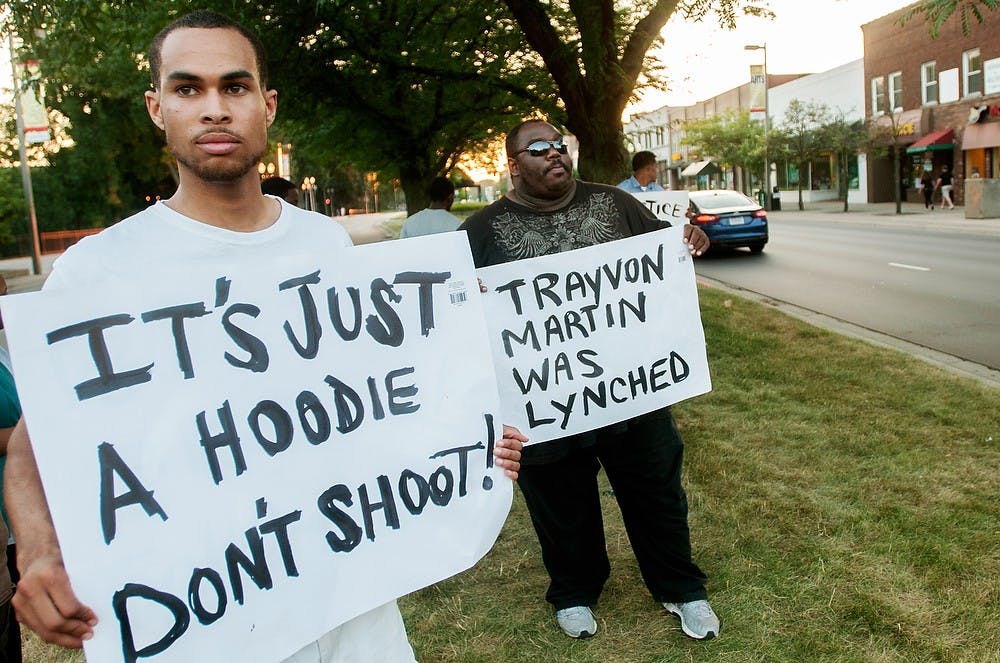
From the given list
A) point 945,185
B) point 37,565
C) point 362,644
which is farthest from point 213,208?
point 945,185

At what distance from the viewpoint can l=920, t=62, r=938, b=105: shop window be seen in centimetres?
3388

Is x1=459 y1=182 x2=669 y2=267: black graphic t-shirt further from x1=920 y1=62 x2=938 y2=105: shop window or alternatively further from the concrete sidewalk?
x1=920 y1=62 x2=938 y2=105: shop window

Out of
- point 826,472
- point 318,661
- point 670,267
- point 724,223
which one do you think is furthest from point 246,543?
point 724,223

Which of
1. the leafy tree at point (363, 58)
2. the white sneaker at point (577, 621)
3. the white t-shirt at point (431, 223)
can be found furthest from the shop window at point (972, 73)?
the white sneaker at point (577, 621)

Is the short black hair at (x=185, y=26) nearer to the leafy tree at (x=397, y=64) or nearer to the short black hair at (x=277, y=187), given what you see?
the leafy tree at (x=397, y=64)

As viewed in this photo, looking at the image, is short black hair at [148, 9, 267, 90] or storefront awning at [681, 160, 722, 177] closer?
short black hair at [148, 9, 267, 90]

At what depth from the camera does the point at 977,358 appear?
754cm

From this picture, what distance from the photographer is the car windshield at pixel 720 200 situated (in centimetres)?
1800

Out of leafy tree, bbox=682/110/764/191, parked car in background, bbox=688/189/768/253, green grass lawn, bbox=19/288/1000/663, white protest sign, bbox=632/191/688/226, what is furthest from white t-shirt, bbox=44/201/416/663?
leafy tree, bbox=682/110/764/191

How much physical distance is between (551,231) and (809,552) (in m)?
1.81

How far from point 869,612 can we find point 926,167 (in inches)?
1380

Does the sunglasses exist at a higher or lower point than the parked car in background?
higher

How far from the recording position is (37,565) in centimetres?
145

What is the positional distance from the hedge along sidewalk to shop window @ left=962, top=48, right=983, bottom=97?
30.4m
